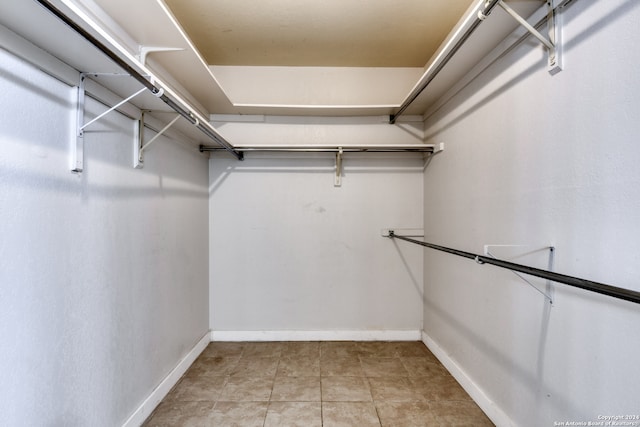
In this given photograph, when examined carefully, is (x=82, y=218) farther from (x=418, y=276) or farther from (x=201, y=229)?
(x=418, y=276)

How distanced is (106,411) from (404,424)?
1.68 m

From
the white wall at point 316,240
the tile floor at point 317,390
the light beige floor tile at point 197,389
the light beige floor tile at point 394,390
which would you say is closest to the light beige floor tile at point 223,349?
the tile floor at point 317,390

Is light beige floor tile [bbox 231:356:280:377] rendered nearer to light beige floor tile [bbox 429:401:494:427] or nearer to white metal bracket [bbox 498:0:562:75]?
light beige floor tile [bbox 429:401:494:427]

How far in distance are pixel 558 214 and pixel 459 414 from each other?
4.67ft

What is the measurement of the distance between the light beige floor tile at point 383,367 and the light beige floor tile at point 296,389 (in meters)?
0.45

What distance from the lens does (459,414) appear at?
1824 mm

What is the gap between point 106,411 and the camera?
4.77 feet

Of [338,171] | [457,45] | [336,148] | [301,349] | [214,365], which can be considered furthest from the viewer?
[338,171]

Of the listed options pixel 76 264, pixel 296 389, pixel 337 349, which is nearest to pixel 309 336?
pixel 337 349

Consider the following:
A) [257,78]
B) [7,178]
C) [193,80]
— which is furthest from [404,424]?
[257,78]

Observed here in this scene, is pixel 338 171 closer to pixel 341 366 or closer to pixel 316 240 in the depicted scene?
pixel 316 240

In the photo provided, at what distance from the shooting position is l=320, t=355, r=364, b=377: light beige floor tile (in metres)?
2.29

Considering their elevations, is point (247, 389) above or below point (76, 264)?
below

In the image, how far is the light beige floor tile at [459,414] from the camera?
1752 millimetres
